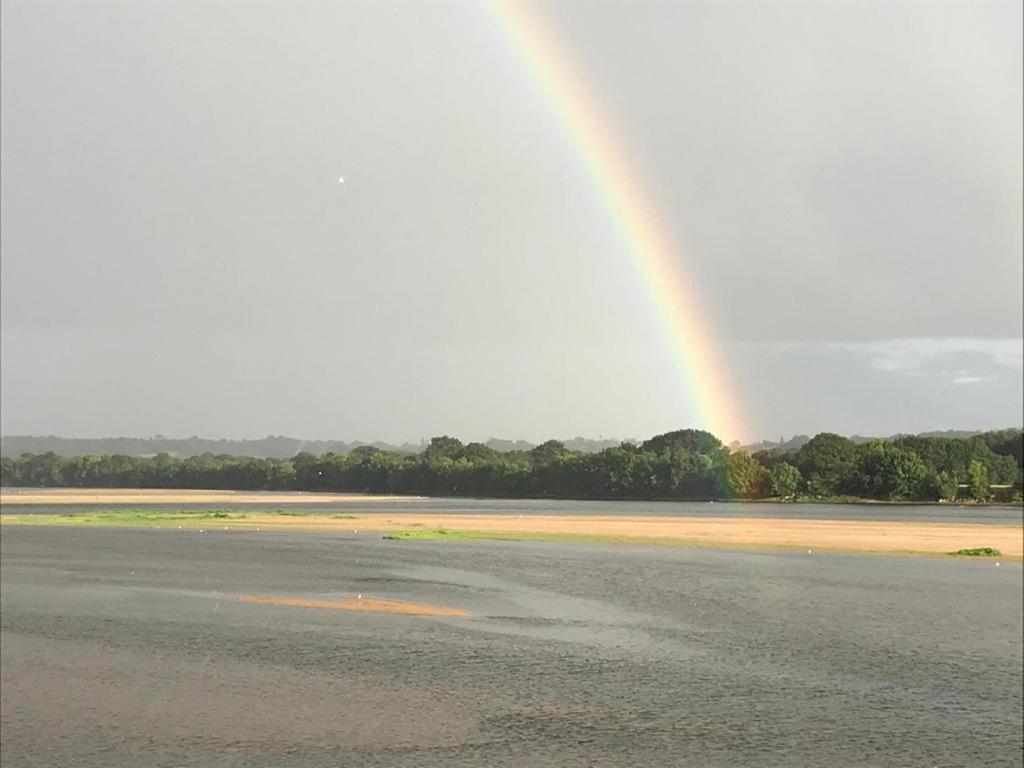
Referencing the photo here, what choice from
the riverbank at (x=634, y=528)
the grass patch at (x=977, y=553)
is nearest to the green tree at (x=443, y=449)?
the riverbank at (x=634, y=528)

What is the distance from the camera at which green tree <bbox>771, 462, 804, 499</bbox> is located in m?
191

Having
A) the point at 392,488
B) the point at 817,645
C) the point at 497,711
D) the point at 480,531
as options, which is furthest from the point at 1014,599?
the point at 392,488

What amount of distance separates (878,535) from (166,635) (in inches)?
3077

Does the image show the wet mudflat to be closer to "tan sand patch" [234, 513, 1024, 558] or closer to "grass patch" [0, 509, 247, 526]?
"tan sand patch" [234, 513, 1024, 558]

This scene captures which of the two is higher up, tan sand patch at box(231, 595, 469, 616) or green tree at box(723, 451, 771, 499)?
green tree at box(723, 451, 771, 499)

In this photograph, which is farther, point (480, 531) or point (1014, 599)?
point (480, 531)

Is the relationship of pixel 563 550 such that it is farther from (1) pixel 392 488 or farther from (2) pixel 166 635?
(1) pixel 392 488

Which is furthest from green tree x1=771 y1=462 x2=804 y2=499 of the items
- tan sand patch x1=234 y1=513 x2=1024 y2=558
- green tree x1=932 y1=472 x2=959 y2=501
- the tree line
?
tan sand patch x1=234 y1=513 x2=1024 y2=558

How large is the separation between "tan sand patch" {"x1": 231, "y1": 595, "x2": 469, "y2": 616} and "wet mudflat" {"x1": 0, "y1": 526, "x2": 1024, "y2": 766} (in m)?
0.44

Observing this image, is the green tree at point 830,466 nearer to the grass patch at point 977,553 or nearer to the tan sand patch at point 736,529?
the tan sand patch at point 736,529

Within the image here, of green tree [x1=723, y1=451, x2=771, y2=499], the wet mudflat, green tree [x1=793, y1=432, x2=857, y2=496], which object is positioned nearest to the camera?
the wet mudflat

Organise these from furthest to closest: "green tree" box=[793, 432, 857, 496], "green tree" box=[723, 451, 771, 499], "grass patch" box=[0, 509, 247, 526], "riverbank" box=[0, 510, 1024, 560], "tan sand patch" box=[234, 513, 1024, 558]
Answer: "green tree" box=[723, 451, 771, 499]
"green tree" box=[793, 432, 857, 496]
"grass patch" box=[0, 509, 247, 526]
"tan sand patch" box=[234, 513, 1024, 558]
"riverbank" box=[0, 510, 1024, 560]

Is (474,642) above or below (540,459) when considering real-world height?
below

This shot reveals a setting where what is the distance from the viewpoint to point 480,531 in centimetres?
10238
